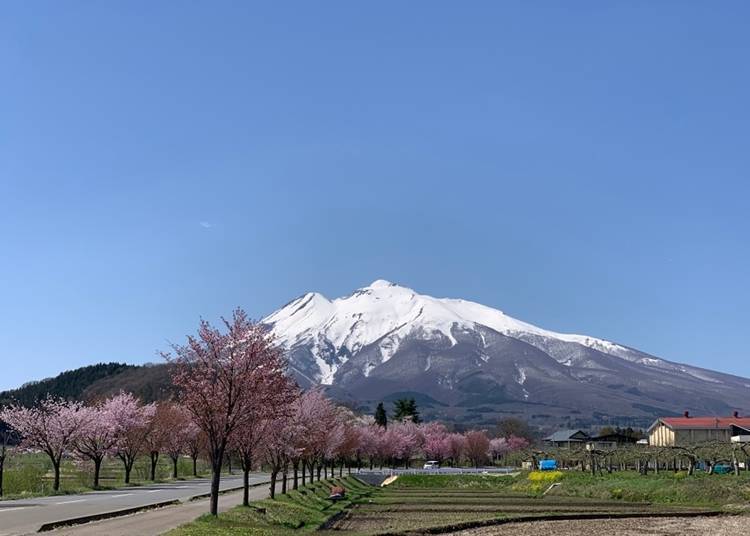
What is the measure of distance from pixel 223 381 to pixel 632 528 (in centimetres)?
1901

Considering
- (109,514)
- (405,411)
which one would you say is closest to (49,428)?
(109,514)

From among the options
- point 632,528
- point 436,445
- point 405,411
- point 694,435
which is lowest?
point 632,528

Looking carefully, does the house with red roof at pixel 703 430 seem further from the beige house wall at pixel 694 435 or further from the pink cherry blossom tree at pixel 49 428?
the pink cherry blossom tree at pixel 49 428

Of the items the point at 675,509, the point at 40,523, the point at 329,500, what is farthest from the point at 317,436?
the point at 40,523

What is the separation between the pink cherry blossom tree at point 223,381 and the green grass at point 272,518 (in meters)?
1.53

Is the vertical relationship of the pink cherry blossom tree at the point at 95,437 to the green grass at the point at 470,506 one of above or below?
above

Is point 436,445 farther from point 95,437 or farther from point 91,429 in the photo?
point 91,429

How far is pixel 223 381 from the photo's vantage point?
32.2 meters

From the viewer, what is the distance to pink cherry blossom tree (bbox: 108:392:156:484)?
6425 cm

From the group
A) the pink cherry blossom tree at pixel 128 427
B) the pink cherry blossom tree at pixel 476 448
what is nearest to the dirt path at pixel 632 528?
the pink cherry blossom tree at pixel 128 427

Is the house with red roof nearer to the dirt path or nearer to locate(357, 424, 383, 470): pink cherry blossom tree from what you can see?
locate(357, 424, 383, 470): pink cherry blossom tree

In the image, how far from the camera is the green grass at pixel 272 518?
27639 mm

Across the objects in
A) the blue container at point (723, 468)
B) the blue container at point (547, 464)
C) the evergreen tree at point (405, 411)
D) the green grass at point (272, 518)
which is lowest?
the blue container at point (547, 464)

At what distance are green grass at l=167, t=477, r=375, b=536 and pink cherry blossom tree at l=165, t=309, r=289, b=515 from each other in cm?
153
